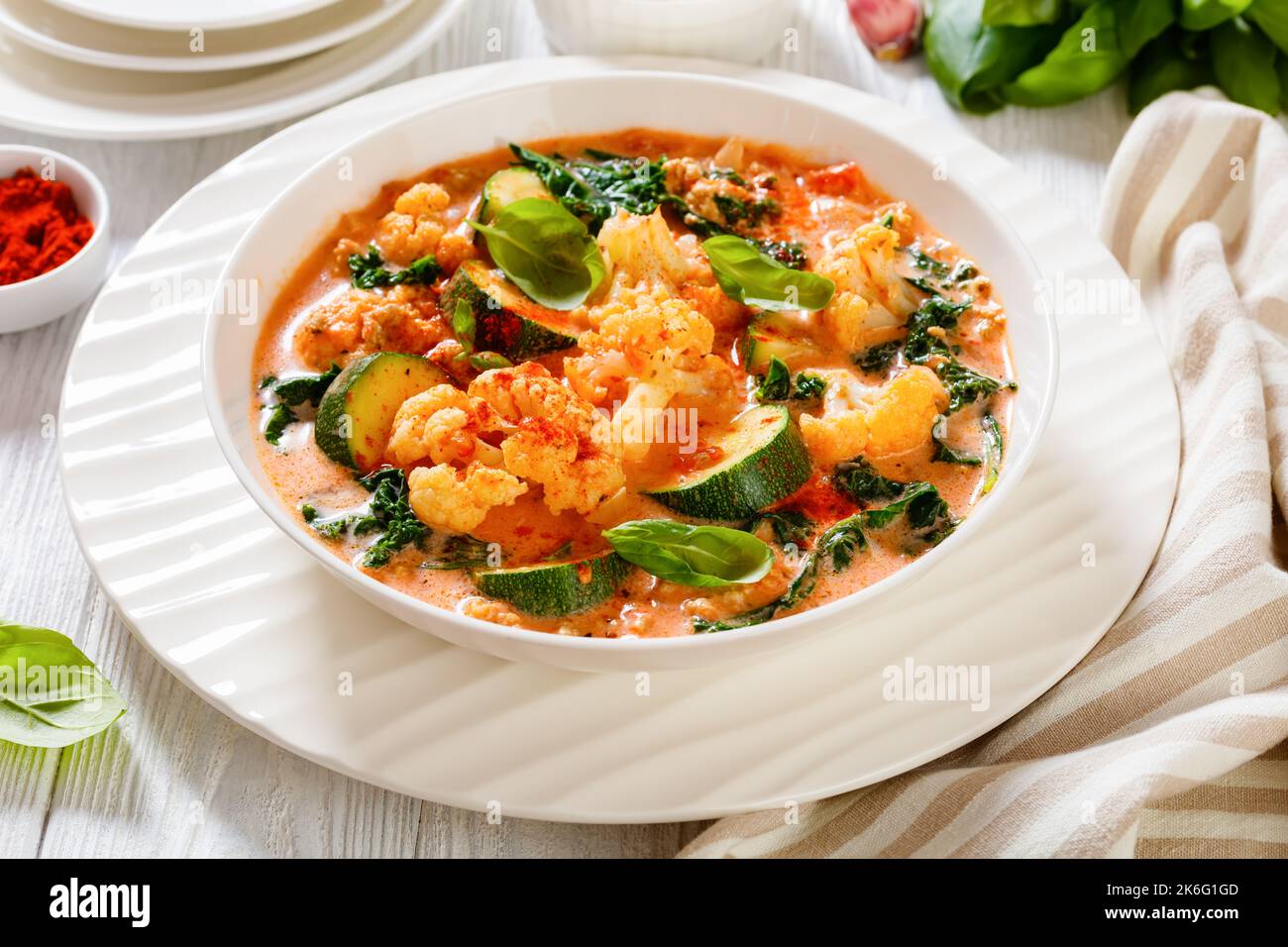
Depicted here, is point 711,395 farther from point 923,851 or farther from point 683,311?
point 923,851

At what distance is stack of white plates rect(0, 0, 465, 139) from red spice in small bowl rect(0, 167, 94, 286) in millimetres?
215

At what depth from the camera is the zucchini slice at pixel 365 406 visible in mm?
3605

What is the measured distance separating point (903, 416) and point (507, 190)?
156 cm

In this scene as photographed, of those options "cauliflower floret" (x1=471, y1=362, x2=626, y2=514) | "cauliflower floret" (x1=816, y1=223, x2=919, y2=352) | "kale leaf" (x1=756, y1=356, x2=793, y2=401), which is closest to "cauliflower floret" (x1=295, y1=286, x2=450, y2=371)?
"cauliflower floret" (x1=471, y1=362, x2=626, y2=514)

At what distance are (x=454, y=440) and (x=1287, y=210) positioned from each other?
300 centimetres

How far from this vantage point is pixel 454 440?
348 cm

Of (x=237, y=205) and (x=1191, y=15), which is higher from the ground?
(x=1191, y=15)

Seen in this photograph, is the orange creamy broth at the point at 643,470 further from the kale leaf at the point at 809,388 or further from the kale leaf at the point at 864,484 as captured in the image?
the kale leaf at the point at 809,388

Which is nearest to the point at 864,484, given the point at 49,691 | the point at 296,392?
the point at 296,392

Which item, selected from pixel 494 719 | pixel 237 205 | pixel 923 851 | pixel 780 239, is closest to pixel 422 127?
pixel 237 205

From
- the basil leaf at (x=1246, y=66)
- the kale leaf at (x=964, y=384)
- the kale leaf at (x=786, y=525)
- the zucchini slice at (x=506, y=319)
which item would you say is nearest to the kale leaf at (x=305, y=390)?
the zucchini slice at (x=506, y=319)

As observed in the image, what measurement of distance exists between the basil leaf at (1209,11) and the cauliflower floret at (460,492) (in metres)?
3.46

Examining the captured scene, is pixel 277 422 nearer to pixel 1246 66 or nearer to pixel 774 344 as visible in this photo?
pixel 774 344

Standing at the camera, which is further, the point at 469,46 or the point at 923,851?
the point at 469,46
